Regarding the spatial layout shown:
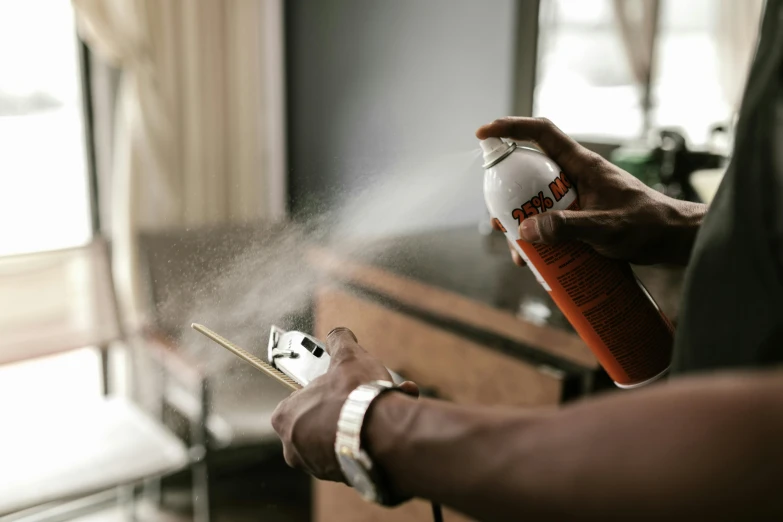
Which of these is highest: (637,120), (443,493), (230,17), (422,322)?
(230,17)

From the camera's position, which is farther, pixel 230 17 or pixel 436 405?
pixel 230 17

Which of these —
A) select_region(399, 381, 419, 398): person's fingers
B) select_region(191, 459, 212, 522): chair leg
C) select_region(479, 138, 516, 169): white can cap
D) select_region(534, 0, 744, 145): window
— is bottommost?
select_region(191, 459, 212, 522): chair leg

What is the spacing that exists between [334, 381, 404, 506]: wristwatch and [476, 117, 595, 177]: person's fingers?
0.29 metres

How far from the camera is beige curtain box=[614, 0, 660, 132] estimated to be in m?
1.16

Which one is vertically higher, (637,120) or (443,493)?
(637,120)

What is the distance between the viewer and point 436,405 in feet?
1.08

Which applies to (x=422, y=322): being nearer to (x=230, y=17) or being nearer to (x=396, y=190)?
(x=396, y=190)

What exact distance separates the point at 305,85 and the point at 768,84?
42.2 inches

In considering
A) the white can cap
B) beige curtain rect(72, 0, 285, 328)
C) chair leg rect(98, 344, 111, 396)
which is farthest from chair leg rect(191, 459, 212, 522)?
the white can cap

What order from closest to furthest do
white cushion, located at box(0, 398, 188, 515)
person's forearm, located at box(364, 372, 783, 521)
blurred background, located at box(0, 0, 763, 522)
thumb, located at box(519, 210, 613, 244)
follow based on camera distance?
person's forearm, located at box(364, 372, 783, 521) → thumb, located at box(519, 210, 613, 244) → blurred background, located at box(0, 0, 763, 522) → white cushion, located at box(0, 398, 188, 515)

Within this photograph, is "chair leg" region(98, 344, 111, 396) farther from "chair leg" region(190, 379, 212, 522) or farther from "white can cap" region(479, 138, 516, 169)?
"white can cap" region(479, 138, 516, 169)

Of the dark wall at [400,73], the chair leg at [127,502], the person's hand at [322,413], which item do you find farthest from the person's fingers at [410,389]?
the chair leg at [127,502]

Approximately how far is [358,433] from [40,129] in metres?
1.38

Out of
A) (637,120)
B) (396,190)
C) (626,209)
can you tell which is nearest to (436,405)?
(626,209)
